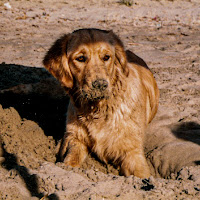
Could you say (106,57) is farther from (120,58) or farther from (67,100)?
(67,100)

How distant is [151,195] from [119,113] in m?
1.58

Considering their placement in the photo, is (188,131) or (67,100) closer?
(188,131)

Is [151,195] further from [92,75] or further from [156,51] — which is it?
[156,51]

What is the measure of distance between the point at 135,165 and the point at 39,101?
2725 mm

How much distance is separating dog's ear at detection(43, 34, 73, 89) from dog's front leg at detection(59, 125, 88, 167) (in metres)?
0.72

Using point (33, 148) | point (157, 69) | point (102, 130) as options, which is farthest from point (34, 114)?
point (157, 69)

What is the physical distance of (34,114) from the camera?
18.3 feet

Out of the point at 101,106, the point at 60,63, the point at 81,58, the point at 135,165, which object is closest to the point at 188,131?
the point at 135,165

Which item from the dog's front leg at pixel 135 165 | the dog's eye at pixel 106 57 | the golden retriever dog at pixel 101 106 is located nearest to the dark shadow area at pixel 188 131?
the golden retriever dog at pixel 101 106

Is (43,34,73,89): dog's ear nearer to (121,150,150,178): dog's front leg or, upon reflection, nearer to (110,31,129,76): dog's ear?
(110,31,129,76): dog's ear

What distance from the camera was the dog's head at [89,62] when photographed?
3629mm

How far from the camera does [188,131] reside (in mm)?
4605

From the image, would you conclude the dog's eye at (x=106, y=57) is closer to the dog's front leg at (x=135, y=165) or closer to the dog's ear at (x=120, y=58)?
the dog's ear at (x=120, y=58)

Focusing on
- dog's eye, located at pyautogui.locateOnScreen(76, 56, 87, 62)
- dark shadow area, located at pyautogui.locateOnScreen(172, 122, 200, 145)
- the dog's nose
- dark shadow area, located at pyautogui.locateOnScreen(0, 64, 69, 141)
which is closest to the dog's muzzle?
the dog's nose
